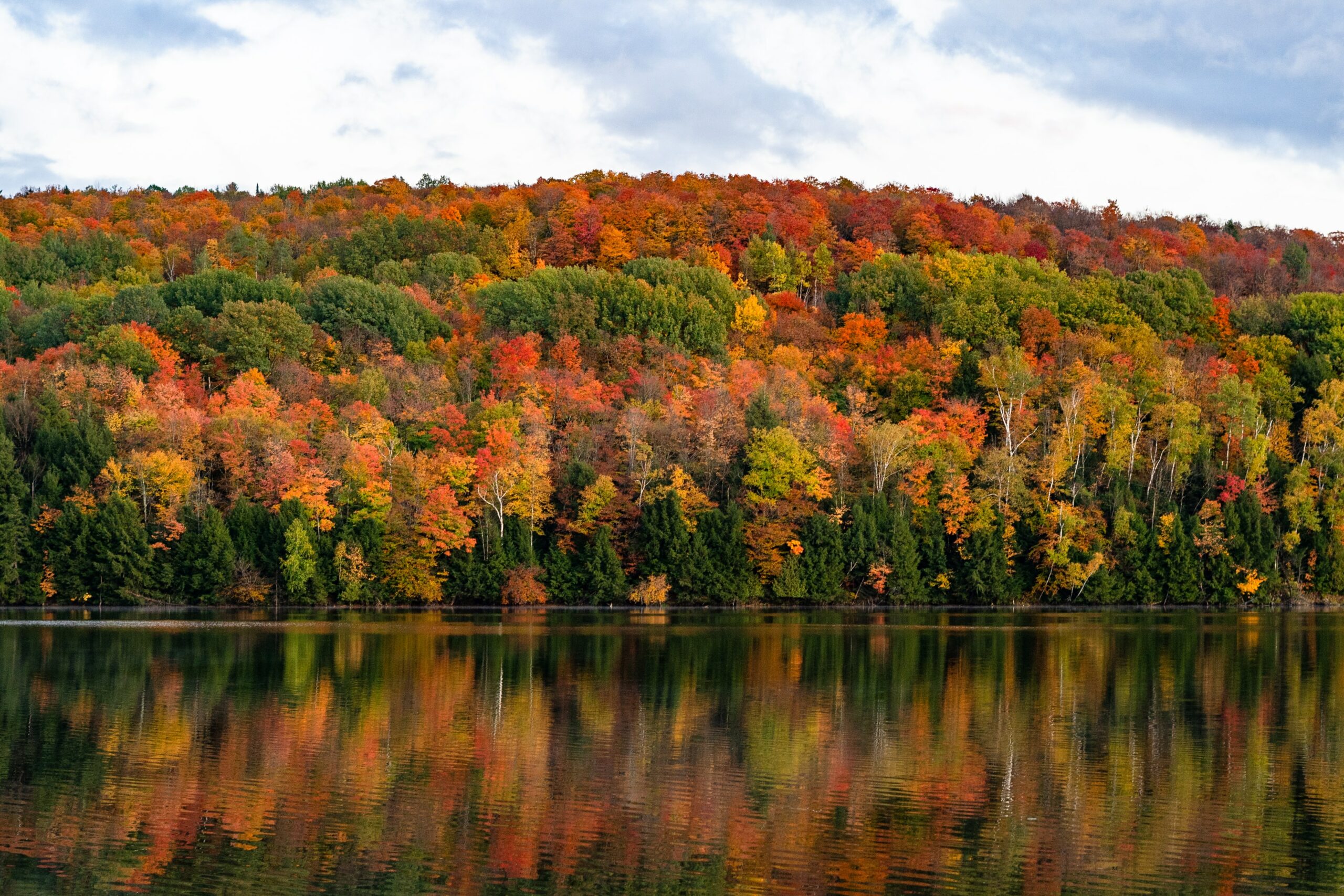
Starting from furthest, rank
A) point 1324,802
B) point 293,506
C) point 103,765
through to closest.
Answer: point 293,506 → point 103,765 → point 1324,802

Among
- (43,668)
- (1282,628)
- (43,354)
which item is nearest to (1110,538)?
(1282,628)

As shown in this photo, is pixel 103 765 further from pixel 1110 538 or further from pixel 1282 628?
pixel 1110 538

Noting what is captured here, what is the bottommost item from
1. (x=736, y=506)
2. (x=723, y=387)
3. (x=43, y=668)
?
(x=43, y=668)

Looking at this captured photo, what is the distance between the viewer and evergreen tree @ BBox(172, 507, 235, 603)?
8075cm

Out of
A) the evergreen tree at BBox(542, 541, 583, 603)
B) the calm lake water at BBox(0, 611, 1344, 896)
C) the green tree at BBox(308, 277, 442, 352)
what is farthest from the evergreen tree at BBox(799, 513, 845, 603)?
the green tree at BBox(308, 277, 442, 352)

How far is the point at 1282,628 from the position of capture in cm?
6731

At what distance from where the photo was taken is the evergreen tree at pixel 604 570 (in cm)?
8412

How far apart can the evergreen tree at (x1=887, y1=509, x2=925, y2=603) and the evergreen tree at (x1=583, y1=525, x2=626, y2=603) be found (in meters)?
15.5

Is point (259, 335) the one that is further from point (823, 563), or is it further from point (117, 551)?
point (823, 563)

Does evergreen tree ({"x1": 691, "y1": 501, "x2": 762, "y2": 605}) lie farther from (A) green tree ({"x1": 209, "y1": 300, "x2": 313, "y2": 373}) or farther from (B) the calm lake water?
(A) green tree ({"x1": 209, "y1": 300, "x2": 313, "y2": 373})

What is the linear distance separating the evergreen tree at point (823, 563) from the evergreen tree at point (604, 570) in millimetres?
10495

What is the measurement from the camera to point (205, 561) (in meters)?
80.7

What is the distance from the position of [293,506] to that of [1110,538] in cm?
4745

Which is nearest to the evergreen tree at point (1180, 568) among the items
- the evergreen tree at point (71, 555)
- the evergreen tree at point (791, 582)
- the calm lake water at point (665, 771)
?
the evergreen tree at point (791, 582)
